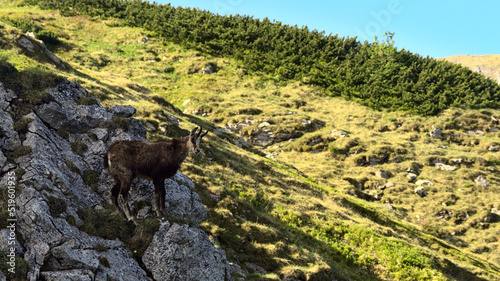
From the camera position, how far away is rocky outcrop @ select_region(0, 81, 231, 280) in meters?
8.69

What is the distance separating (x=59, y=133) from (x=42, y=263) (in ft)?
21.8

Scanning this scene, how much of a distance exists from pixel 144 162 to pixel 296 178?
77.5 ft

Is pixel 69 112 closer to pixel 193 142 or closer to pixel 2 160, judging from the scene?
pixel 2 160

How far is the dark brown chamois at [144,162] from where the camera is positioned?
11.5 metres

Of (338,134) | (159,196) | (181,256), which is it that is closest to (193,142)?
(159,196)

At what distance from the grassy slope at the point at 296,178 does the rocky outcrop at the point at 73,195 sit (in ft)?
16.8

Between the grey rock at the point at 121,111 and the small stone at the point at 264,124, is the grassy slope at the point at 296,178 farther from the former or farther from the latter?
the grey rock at the point at 121,111

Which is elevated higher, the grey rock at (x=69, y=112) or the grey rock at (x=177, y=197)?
the grey rock at (x=69, y=112)

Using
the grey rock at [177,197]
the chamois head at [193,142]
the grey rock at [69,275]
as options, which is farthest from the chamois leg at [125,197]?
the grey rock at [69,275]

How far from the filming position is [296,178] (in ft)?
110

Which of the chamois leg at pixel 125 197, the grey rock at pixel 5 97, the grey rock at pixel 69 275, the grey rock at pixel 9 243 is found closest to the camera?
the grey rock at pixel 69 275

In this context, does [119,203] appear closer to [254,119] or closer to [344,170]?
[344,170]

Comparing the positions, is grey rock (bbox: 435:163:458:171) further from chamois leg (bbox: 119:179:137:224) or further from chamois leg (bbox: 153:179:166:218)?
chamois leg (bbox: 119:179:137:224)

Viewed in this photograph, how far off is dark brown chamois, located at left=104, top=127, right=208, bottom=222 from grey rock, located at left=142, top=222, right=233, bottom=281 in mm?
1317
